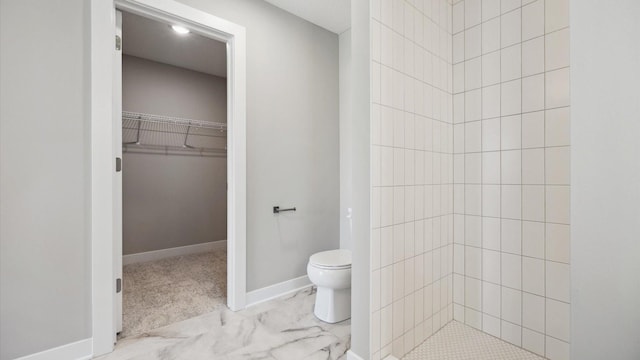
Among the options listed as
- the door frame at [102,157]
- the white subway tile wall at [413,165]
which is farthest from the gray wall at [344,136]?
the door frame at [102,157]

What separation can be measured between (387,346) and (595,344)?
0.95 m

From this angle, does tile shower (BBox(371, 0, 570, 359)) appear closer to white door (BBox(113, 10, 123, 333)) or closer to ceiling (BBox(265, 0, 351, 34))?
ceiling (BBox(265, 0, 351, 34))

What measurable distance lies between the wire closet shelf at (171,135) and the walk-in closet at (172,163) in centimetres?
1

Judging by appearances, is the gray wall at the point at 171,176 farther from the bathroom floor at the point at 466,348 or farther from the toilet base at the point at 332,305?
the bathroom floor at the point at 466,348

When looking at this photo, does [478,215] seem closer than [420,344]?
No

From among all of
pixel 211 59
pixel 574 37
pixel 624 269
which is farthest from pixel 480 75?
pixel 211 59

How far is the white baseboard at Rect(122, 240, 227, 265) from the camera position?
10.8ft

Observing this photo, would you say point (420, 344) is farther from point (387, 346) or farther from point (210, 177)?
point (210, 177)

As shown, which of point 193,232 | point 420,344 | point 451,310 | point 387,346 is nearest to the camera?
point 387,346

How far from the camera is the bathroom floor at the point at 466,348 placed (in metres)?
1.57

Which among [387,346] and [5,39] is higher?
[5,39]

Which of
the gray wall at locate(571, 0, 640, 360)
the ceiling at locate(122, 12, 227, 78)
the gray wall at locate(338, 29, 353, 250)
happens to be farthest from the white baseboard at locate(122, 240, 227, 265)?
the gray wall at locate(571, 0, 640, 360)

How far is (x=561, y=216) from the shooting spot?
1.50 m

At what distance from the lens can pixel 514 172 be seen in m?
1.67
